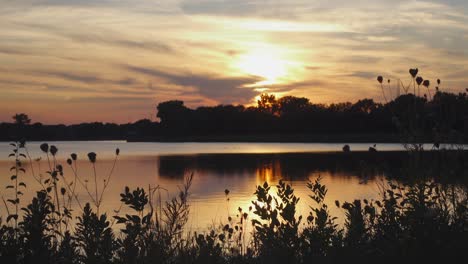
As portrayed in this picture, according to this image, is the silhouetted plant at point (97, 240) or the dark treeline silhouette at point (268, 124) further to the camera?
the dark treeline silhouette at point (268, 124)

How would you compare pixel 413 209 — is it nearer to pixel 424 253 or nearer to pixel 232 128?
pixel 424 253

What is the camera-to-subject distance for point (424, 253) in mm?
6527

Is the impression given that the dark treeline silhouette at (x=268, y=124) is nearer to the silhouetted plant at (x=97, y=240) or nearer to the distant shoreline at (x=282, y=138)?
the distant shoreline at (x=282, y=138)

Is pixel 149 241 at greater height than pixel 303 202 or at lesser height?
greater

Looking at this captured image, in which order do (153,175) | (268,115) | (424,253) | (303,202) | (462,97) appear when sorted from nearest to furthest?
(424,253) → (462,97) → (303,202) → (153,175) → (268,115)

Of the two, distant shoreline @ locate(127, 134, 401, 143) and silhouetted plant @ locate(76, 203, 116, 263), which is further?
distant shoreline @ locate(127, 134, 401, 143)

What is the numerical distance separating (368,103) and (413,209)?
101771mm

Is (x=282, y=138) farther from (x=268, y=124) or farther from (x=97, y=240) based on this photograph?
(x=97, y=240)

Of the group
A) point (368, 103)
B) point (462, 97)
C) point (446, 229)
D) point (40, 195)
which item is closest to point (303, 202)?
point (462, 97)

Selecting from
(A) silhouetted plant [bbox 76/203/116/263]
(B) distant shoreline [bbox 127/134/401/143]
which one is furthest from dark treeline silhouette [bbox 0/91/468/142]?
(A) silhouetted plant [bbox 76/203/116/263]

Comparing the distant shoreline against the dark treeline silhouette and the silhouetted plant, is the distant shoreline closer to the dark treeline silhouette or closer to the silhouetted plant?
the dark treeline silhouette

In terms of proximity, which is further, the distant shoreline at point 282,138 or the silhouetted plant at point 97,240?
the distant shoreline at point 282,138

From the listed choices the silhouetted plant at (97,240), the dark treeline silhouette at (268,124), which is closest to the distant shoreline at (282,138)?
the dark treeline silhouette at (268,124)

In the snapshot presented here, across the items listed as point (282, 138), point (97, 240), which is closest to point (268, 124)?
point (282, 138)
